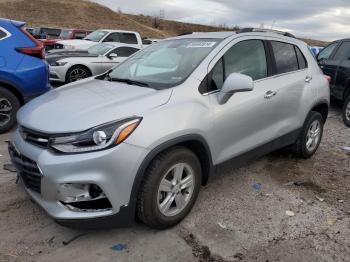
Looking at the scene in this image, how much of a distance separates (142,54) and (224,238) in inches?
93.8

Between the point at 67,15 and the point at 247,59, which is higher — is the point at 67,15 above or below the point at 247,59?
below

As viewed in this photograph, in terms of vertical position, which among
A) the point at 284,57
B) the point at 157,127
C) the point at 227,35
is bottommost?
the point at 157,127

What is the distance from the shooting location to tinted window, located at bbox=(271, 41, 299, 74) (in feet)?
15.2

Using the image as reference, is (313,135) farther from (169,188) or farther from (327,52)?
(327,52)

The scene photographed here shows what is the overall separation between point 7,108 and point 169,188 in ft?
12.5

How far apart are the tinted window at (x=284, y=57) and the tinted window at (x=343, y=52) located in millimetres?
4289

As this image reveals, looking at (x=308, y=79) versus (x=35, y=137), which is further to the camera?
(x=308, y=79)

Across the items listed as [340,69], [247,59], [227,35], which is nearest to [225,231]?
[247,59]

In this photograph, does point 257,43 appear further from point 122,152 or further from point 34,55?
point 34,55

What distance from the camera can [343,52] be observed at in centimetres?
882

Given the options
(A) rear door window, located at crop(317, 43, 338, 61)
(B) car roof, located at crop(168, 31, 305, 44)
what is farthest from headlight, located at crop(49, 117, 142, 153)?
(A) rear door window, located at crop(317, 43, 338, 61)

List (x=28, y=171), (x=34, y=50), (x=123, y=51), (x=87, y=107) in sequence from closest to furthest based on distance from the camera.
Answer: (x=28, y=171) < (x=87, y=107) < (x=34, y=50) < (x=123, y=51)

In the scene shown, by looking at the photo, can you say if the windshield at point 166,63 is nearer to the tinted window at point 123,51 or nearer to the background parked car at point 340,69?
the background parked car at point 340,69

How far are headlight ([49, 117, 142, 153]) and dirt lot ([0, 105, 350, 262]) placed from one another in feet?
2.83
